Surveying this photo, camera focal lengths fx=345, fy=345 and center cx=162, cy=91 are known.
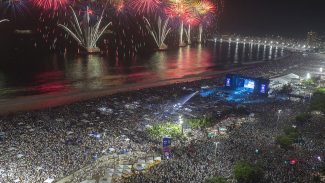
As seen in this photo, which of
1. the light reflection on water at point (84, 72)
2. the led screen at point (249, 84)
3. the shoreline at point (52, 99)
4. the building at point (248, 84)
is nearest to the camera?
the shoreline at point (52, 99)

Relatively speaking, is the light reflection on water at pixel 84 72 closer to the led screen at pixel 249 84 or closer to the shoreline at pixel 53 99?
the shoreline at pixel 53 99

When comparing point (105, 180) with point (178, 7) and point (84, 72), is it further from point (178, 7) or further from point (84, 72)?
point (178, 7)

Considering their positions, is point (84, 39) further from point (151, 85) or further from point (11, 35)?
point (11, 35)

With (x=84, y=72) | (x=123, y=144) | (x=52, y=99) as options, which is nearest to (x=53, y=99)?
(x=52, y=99)

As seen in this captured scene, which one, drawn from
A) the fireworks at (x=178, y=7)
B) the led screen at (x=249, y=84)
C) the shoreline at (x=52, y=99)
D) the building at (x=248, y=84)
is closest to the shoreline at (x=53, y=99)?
the shoreline at (x=52, y=99)

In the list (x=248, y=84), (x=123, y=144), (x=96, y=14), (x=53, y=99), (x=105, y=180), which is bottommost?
→ (x=105, y=180)

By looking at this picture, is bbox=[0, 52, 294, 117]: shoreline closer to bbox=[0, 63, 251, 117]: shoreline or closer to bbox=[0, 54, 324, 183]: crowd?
bbox=[0, 63, 251, 117]: shoreline

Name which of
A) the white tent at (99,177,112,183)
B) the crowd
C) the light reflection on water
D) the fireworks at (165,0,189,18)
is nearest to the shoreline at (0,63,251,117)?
the light reflection on water

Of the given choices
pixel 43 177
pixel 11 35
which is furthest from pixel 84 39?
pixel 43 177

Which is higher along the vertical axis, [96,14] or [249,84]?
[96,14]
